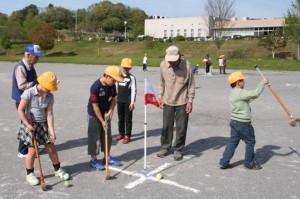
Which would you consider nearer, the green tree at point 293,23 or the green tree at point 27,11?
the green tree at point 293,23

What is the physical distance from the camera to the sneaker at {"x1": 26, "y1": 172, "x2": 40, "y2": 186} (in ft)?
16.3

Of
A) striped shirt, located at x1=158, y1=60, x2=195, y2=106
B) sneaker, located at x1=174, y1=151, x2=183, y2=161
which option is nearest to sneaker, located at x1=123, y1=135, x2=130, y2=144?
sneaker, located at x1=174, y1=151, x2=183, y2=161

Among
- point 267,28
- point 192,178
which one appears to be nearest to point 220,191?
point 192,178

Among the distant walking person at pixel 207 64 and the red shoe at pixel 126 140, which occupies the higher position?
the distant walking person at pixel 207 64

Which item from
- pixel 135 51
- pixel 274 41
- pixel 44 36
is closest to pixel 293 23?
pixel 274 41

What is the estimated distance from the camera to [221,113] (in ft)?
34.6

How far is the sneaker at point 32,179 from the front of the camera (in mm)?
4961

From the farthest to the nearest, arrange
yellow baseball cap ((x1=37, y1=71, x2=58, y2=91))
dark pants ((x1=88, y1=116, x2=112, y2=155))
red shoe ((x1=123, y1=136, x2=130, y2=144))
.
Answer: red shoe ((x1=123, y1=136, x2=130, y2=144)) < dark pants ((x1=88, y1=116, x2=112, y2=155)) < yellow baseball cap ((x1=37, y1=71, x2=58, y2=91))

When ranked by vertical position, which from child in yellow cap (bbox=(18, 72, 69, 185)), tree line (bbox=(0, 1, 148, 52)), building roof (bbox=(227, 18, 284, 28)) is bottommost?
child in yellow cap (bbox=(18, 72, 69, 185))

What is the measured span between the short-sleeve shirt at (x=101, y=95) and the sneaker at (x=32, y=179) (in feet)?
3.99

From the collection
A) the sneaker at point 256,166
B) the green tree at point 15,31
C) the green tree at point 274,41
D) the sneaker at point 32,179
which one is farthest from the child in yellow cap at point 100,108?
the green tree at point 15,31

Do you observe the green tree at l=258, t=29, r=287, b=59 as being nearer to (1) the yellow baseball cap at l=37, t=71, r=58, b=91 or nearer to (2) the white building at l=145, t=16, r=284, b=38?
(2) the white building at l=145, t=16, r=284, b=38

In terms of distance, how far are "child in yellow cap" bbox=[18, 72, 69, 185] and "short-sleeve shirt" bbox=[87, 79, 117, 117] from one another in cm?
61

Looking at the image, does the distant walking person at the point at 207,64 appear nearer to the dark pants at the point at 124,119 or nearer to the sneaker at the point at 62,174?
the dark pants at the point at 124,119
